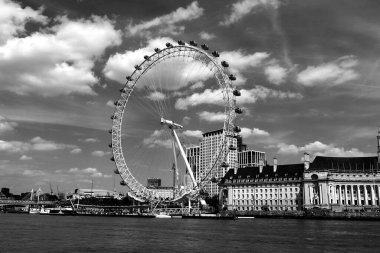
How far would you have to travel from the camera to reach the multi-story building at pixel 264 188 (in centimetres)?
15975

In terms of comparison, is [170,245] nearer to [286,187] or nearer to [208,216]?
[208,216]

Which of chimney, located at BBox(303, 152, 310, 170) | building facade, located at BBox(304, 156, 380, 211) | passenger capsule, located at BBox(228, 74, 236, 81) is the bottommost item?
building facade, located at BBox(304, 156, 380, 211)

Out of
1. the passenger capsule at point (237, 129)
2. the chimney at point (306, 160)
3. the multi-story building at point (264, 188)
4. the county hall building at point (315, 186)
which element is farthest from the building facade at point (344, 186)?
the passenger capsule at point (237, 129)

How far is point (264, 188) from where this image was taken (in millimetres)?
166625

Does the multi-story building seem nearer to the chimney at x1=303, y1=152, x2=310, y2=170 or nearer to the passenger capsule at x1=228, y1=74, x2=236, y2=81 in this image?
the chimney at x1=303, y1=152, x2=310, y2=170

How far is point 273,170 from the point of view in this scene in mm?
168250

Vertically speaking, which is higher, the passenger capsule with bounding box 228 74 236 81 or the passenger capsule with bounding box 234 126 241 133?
the passenger capsule with bounding box 228 74 236 81

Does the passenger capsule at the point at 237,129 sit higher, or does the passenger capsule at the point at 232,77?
the passenger capsule at the point at 232,77

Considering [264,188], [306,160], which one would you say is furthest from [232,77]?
[264,188]

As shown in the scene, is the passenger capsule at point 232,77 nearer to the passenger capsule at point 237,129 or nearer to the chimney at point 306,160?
the passenger capsule at point 237,129

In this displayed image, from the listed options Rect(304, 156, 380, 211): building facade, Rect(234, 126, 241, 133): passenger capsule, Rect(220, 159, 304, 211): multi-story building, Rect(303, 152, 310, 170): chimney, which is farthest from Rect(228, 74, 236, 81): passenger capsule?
Rect(220, 159, 304, 211): multi-story building

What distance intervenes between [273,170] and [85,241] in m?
124

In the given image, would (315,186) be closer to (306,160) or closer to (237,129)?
(306,160)

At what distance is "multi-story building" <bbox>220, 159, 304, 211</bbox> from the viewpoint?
159750mm
